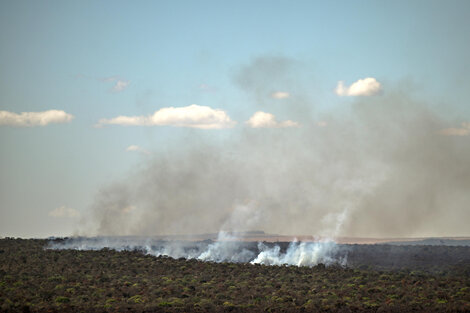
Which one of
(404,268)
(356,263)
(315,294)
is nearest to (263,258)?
(356,263)

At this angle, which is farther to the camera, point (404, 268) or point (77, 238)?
point (77, 238)

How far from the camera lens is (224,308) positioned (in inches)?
2601

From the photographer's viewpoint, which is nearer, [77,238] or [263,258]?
[263,258]

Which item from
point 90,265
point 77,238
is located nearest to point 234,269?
point 90,265

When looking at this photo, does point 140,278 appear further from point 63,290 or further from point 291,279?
point 291,279

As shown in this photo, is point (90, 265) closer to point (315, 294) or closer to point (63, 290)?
point (63, 290)

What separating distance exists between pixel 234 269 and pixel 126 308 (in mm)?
26419

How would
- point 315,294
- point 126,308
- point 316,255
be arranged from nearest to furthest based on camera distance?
point 126,308 → point 315,294 → point 316,255

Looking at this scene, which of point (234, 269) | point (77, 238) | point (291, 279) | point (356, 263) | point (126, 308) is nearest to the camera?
point (126, 308)

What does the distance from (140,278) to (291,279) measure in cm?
1851

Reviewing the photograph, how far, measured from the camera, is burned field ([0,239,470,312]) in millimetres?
66750

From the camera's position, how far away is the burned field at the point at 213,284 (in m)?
66.8

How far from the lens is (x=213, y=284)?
7906 centimetres

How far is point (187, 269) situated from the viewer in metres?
89.8
